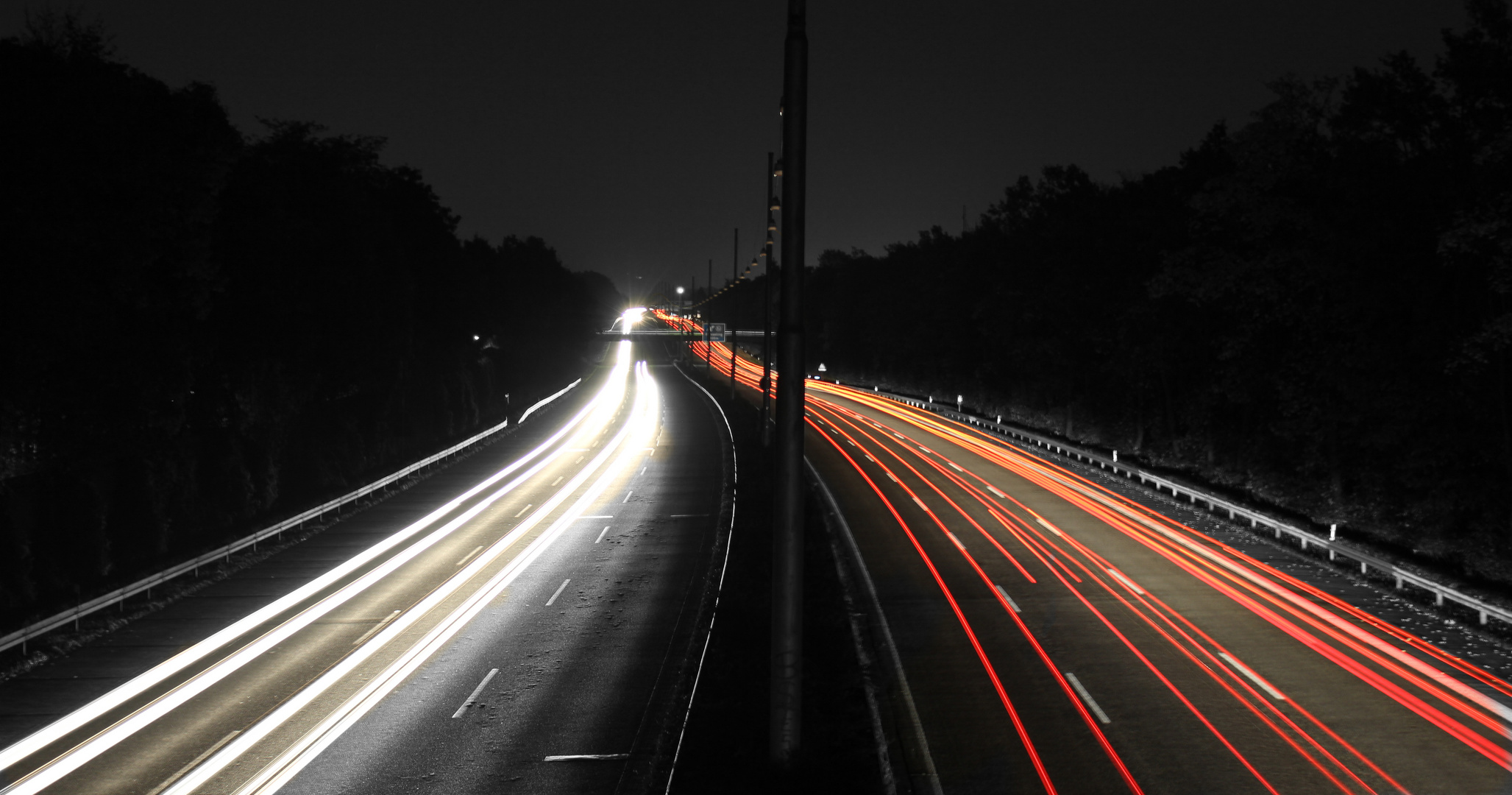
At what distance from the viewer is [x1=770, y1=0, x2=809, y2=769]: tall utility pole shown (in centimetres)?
954

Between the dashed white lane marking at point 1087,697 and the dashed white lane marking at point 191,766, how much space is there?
11.9m

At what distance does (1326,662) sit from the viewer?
1750cm

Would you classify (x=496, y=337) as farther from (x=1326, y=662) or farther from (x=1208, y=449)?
(x=1326, y=662)

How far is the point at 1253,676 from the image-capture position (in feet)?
55.0

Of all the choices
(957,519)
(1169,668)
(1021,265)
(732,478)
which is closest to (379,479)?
(732,478)

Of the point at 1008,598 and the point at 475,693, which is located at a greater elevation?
the point at 1008,598

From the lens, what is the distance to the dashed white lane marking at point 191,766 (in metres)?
12.2

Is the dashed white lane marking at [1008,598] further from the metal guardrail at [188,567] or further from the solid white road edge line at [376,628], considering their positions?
the metal guardrail at [188,567]

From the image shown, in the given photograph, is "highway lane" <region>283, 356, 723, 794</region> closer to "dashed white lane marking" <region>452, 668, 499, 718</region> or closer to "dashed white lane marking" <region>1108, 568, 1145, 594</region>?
"dashed white lane marking" <region>452, 668, 499, 718</region>

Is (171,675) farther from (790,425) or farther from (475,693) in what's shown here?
(790,425)

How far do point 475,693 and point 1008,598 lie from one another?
38.0ft

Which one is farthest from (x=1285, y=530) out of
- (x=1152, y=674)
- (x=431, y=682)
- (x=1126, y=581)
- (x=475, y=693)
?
(x=431, y=682)

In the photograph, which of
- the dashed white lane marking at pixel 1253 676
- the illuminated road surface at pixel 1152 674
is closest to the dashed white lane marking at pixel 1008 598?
the illuminated road surface at pixel 1152 674

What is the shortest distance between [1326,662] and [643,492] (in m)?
24.9
